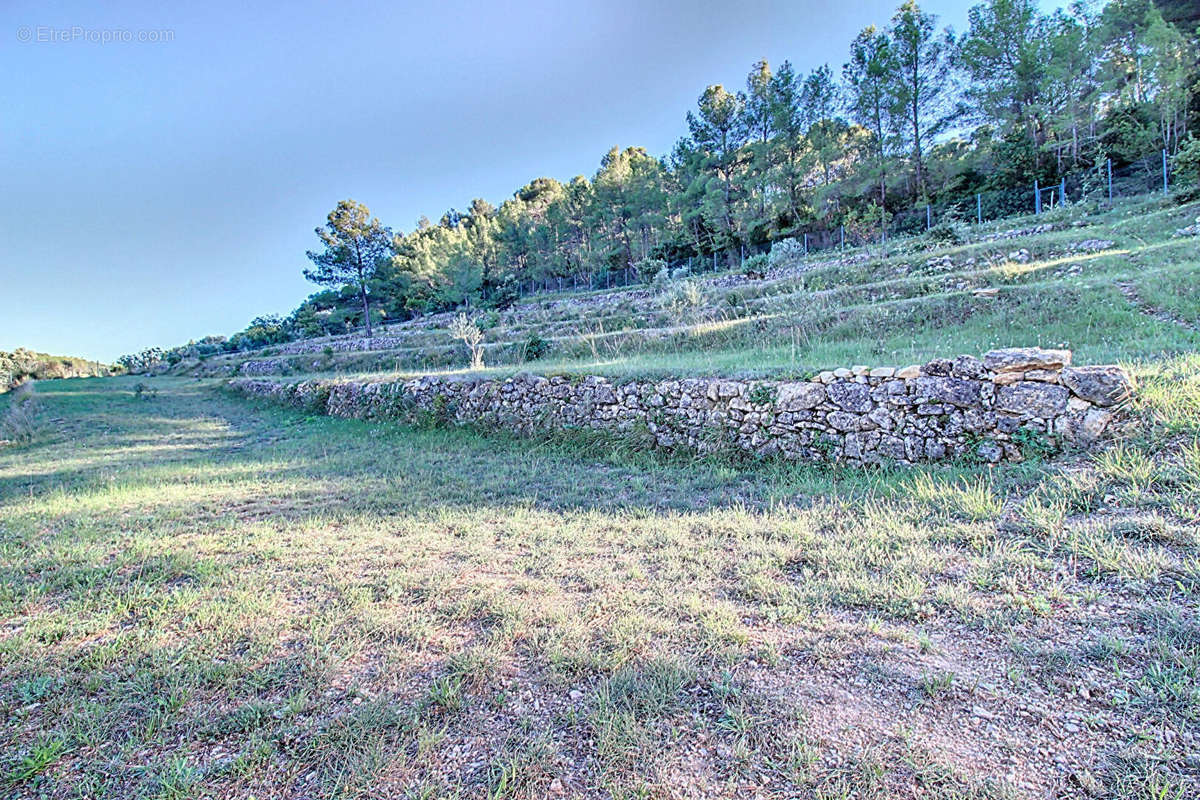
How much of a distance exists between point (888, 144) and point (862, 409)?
1200 inches

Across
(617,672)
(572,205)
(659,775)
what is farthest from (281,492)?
(572,205)

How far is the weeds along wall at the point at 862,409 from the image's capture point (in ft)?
13.0

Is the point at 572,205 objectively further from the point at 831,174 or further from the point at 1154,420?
the point at 1154,420

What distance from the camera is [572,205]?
4225 centimetres

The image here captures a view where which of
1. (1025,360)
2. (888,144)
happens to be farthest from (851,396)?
(888,144)

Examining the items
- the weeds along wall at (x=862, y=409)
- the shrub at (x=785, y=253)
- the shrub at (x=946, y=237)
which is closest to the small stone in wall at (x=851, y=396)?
the weeds along wall at (x=862, y=409)

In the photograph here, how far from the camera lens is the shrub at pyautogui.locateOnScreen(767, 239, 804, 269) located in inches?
955

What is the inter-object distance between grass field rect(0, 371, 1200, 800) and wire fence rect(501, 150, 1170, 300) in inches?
743

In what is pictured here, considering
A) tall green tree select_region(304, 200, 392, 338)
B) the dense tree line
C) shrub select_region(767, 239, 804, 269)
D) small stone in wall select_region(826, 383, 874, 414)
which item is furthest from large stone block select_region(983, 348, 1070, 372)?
tall green tree select_region(304, 200, 392, 338)

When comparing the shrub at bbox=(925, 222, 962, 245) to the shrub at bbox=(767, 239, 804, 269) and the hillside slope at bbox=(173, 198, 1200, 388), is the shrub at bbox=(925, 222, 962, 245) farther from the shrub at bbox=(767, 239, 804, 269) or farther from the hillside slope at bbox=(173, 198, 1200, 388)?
the shrub at bbox=(767, 239, 804, 269)

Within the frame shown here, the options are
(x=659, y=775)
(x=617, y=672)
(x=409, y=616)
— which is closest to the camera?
(x=659, y=775)

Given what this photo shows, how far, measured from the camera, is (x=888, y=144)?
27.5m

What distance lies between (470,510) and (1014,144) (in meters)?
35.1

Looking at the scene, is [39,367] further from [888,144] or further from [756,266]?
[888,144]
